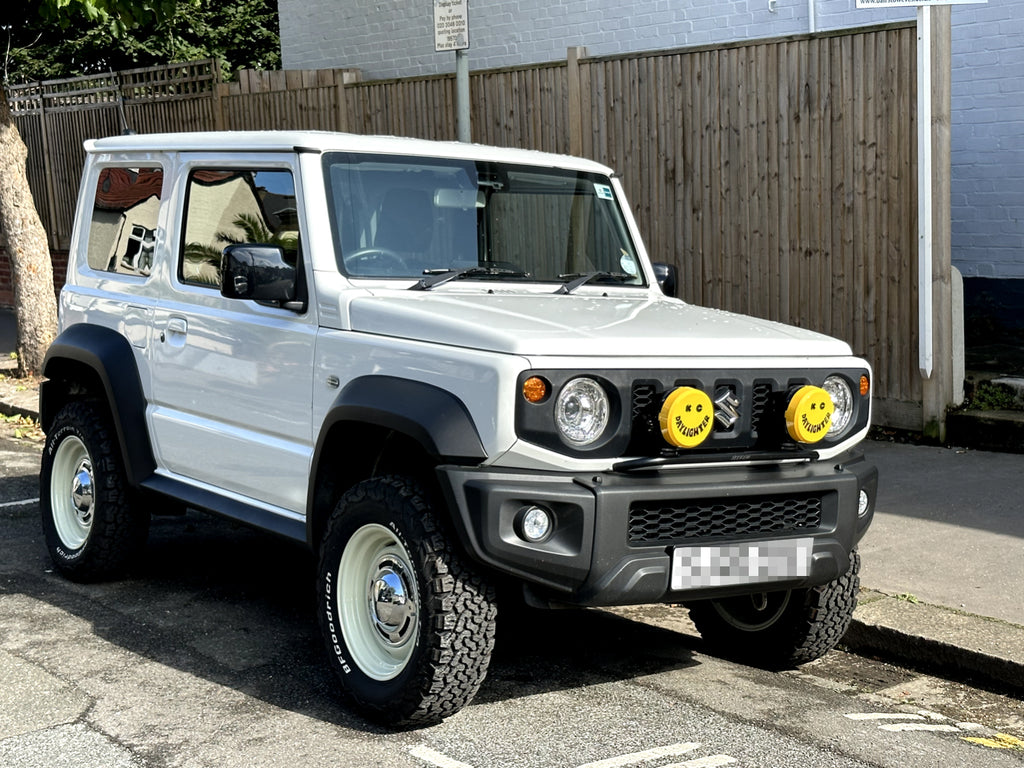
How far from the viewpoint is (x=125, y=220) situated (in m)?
6.15

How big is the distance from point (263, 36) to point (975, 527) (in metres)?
22.9

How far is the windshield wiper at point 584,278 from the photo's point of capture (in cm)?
531

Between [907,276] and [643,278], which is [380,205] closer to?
[643,278]

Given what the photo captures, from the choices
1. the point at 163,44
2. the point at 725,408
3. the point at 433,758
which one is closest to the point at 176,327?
the point at 433,758

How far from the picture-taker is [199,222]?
18.6 feet

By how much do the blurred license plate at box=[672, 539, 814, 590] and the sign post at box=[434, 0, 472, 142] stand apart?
13.9 feet

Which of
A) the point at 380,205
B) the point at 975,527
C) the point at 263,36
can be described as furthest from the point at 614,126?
the point at 263,36

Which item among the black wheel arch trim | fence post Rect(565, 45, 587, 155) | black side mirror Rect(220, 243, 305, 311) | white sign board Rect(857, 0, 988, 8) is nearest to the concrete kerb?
the black wheel arch trim

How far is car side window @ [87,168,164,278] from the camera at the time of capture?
19.5ft

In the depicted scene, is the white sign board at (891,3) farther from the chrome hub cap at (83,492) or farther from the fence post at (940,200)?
the chrome hub cap at (83,492)

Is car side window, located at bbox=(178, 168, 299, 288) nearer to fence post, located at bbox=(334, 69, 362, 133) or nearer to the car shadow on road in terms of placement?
the car shadow on road

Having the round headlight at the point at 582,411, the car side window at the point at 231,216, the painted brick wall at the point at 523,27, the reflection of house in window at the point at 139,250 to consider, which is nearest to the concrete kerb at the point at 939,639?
the round headlight at the point at 582,411

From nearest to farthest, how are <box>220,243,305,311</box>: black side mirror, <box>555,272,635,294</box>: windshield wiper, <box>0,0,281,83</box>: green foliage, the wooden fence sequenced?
<box>220,243,305,311</box>: black side mirror
<box>555,272,635,294</box>: windshield wiper
the wooden fence
<box>0,0,281,83</box>: green foliage

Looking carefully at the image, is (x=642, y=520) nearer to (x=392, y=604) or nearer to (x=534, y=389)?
(x=534, y=389)
